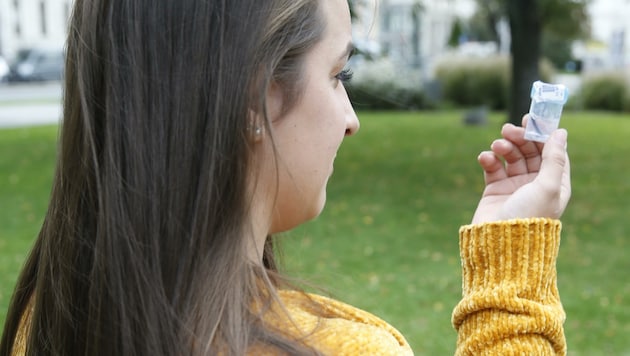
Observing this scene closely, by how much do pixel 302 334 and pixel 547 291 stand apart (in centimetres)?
49

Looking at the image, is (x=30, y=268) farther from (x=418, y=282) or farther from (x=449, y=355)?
(x=418, y=282)

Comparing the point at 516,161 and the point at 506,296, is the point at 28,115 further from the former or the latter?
the point at 506,296

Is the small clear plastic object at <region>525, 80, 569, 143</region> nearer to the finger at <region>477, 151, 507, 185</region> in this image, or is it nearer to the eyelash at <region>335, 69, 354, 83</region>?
the finger at <region>477, 151, 507, 185</region>

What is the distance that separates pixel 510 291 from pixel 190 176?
54 cm

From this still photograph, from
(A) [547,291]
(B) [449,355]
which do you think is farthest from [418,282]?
(A) [547,291]

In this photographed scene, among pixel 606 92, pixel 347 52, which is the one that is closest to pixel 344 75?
pixel 347 52

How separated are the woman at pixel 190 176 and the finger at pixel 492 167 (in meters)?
0.50

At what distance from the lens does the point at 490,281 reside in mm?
1292

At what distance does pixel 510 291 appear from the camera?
124cm

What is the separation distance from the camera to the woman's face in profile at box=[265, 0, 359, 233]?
3.59 feet

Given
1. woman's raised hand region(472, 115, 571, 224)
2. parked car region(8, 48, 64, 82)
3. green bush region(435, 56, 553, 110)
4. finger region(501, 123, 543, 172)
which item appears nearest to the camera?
woman's raised hand region(472, 115, 571, 224)

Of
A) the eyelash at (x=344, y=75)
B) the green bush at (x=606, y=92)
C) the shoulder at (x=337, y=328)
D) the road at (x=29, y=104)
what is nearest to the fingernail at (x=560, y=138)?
the eyelash at (x=344, y=75)

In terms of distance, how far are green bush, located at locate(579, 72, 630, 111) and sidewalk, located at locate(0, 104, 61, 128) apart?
13.4 metres

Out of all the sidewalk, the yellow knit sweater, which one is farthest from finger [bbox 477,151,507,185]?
the sidewalk
